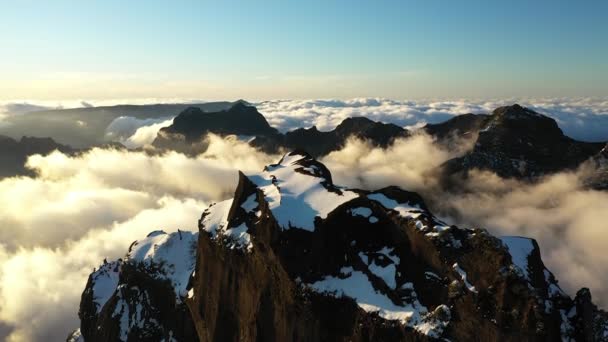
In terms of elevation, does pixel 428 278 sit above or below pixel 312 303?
above

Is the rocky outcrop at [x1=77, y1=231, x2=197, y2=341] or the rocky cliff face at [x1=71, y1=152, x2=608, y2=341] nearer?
the rocky cliff face at [x1=71, y1=152, x2=608, y2=341]

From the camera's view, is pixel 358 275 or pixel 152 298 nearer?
pixel 358 275

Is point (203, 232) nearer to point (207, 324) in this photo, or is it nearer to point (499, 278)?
point (207, 324)

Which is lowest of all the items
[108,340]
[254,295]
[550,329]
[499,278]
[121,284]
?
[108,340]

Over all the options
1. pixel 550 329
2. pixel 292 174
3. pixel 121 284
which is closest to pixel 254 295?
pixel 292 174

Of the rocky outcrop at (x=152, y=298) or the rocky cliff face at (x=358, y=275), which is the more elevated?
the rocky cliff face at (x=358, y=275)

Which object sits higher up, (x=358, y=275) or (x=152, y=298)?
(x=358, y=275)

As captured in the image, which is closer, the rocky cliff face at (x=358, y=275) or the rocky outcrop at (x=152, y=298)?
the rocky cliff face at (x=358, y=275)

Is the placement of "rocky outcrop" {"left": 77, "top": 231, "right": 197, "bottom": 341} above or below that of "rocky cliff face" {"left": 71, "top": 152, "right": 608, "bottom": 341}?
below
